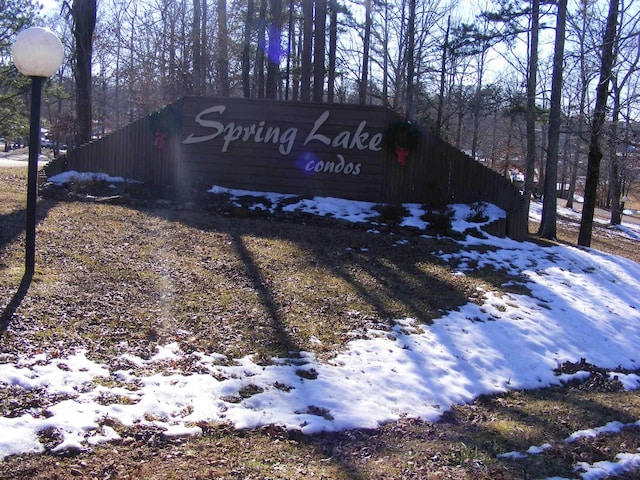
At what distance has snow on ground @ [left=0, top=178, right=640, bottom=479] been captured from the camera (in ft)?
11.9

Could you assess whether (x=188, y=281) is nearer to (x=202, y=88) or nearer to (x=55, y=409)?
(x=55, y=409)

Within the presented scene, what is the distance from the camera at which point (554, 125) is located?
1370cm

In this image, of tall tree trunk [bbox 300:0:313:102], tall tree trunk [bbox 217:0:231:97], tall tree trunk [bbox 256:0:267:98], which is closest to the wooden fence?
tall tree trunk [bbox 300:0:313:102]

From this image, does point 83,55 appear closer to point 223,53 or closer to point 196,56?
point 196,56

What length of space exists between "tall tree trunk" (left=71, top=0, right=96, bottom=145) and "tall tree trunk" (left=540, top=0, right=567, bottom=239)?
11.4 m

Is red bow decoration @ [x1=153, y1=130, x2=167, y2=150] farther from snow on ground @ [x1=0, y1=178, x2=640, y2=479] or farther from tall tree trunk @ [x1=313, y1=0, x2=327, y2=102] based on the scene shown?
snow on ground @ [x1=0, y1=178, x2=640, y2=479]

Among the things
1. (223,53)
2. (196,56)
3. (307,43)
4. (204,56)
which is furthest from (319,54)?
(196,56)

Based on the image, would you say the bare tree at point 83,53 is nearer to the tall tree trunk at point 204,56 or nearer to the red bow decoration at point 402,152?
the tall tree trunk at point 204,56

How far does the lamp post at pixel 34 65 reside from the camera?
5602 mm

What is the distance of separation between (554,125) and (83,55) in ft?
39.9

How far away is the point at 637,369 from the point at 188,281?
16.8 feet

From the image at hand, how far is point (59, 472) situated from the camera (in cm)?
292

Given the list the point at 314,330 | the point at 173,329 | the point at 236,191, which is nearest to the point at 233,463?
the point at 173,329

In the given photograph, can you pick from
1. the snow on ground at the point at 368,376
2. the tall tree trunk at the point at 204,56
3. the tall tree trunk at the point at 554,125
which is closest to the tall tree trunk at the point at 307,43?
the tall tree trunk at the point at 204,56
